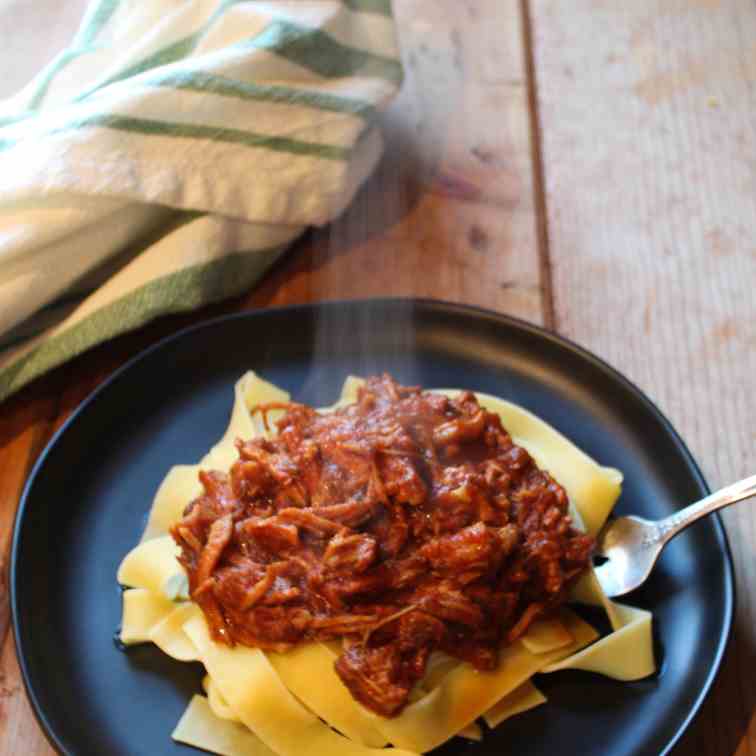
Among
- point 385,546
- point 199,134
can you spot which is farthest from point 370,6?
point 385,546

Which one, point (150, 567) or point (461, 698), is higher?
point (150, 567)

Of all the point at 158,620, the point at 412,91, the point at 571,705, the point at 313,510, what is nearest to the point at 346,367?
the point at 313,510

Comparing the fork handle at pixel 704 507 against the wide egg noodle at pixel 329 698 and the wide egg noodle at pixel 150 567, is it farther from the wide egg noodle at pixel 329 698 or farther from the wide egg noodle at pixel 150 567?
the wide egg noodle at pixel 150 567

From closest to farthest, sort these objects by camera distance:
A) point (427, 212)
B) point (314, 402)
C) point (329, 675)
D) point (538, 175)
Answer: point (329, 675) < point (314, 402) < point (427, 212) < point (538, 175)

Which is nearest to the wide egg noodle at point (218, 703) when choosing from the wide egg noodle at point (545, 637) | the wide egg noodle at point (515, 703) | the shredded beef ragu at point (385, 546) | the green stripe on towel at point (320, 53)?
the shredded beef ragu at point (385, 546)

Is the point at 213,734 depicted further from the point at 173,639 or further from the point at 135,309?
the point at 135,309

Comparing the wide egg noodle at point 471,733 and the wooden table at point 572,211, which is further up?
the wooden table at point 572,211

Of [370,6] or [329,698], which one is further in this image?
[370,6]
